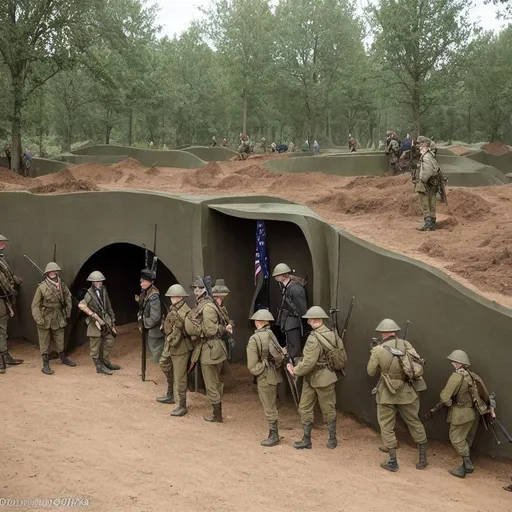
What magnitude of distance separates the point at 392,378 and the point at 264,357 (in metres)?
1.63

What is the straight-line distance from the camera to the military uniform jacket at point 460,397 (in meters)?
6.77

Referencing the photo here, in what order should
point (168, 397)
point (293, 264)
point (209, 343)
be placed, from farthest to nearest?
point (293, 264)
point (168, 397)
point (209, 343)

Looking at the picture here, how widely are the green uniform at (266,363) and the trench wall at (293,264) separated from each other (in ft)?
4.23

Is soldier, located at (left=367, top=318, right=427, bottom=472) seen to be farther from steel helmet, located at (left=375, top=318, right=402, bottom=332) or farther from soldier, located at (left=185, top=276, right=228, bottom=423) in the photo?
soldier, located at (left=185, top=276, right=228, bottom=423)

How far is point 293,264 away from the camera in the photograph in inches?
401

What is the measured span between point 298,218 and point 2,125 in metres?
16.6

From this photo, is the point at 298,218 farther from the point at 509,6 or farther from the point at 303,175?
the point at 509,6

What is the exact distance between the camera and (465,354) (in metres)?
6.96

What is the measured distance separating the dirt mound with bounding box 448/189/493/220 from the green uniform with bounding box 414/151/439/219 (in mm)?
1540

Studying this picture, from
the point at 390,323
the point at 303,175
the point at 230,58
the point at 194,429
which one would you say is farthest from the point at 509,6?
the point at 194,429

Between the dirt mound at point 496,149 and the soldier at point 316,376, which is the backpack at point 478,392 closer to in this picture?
the soldier at point 316,376

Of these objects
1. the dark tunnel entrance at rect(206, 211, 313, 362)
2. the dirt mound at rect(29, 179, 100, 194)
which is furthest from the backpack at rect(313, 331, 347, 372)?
the dirt mound at rect(29, 179, 100, 194)

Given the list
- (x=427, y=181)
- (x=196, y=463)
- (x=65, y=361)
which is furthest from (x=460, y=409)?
(x=65, y=361)

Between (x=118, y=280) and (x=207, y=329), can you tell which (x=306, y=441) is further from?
(x=118, y=280)
